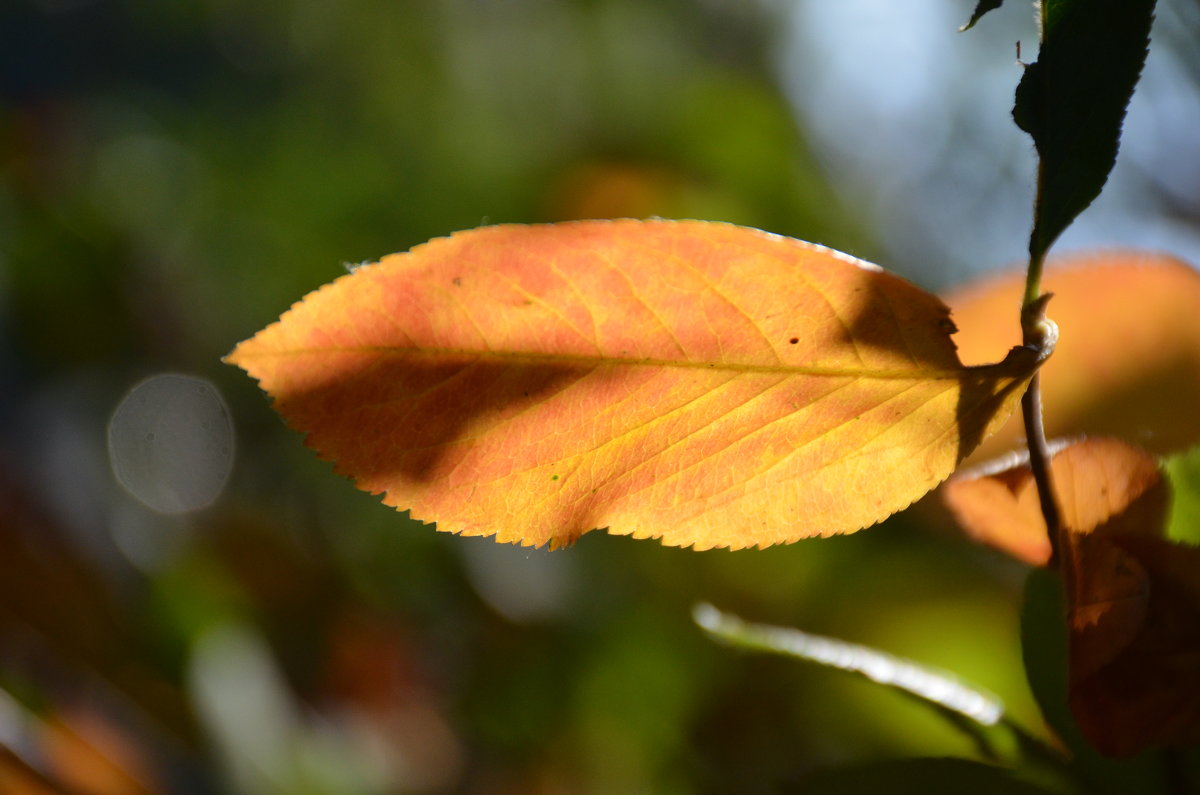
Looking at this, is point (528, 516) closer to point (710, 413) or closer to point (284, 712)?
point (710, 413)

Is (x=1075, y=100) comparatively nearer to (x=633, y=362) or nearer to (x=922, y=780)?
(x=633, y=362)

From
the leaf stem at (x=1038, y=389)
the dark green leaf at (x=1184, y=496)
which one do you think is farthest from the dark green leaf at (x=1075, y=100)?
→ the dark green leaf at (x=1184, y=496)

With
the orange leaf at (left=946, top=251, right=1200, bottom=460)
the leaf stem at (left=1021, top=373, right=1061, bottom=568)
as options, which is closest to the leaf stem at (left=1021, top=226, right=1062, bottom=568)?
the leaf stem at (left=1021, top=373, right=1061, bottom=568)

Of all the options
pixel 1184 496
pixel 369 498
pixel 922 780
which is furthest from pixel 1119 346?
pixel 369 498

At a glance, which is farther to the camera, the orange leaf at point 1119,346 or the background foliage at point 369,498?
the background foliage at point 369,498

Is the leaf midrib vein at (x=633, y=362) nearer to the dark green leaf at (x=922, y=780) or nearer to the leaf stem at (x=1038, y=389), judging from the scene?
the leaf stem at (x=1038, y=389)

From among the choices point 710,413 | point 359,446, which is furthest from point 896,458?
point 359,446

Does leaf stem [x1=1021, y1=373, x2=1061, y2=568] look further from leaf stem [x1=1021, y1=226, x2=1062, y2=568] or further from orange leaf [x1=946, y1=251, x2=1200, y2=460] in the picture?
orange leaf [x1=946, y1=251, x2=1200, y2=460]

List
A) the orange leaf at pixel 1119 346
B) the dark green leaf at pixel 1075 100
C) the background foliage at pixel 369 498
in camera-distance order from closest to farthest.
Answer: the dark green leaf at pixel 1075 100, the orange leaf at pixel 1119 346, the background foliage at pixel 369 498
